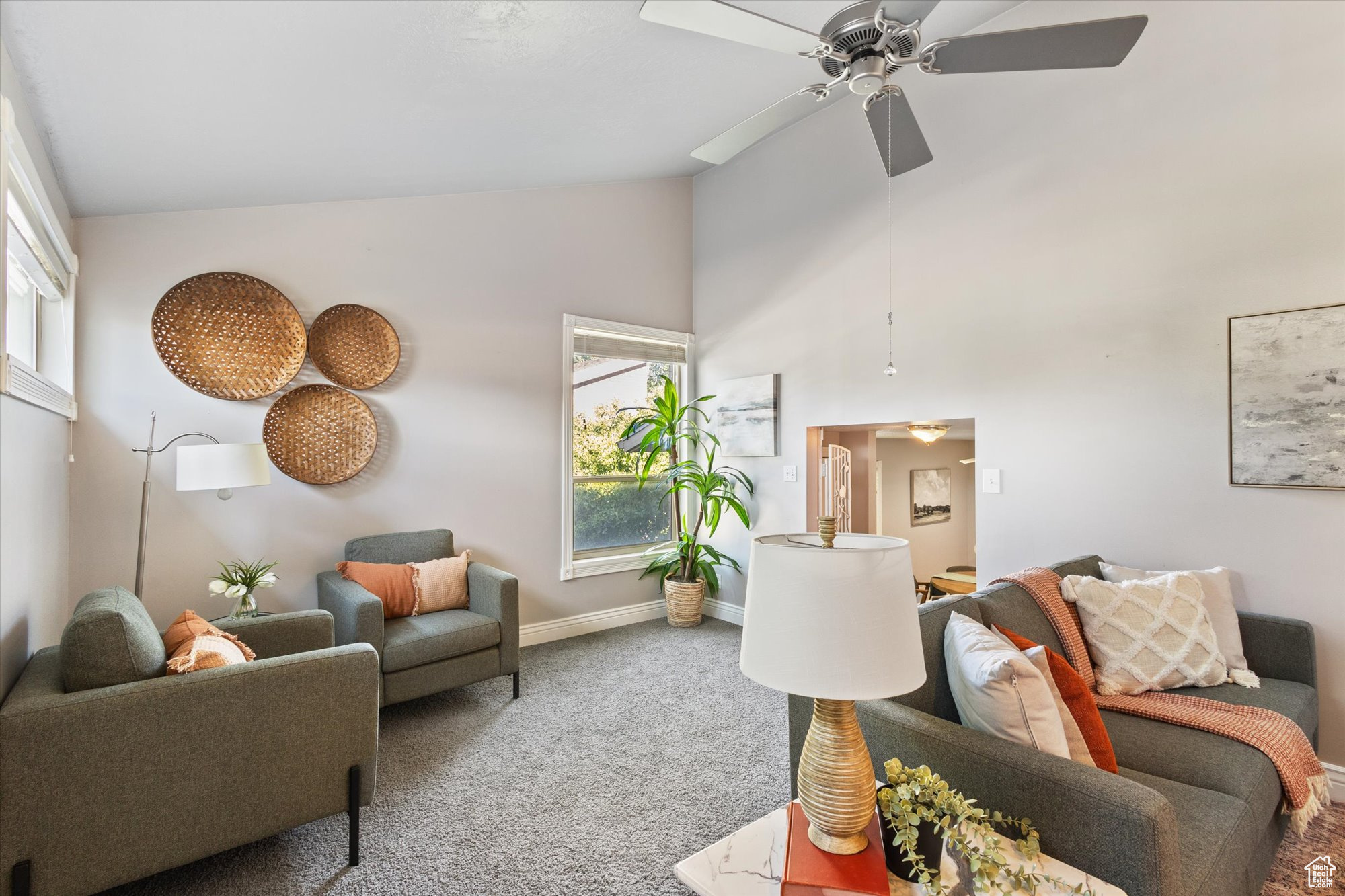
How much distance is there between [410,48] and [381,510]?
229 centimetres

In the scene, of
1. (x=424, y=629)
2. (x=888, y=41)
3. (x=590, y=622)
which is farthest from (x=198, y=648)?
(x=590, y=622)

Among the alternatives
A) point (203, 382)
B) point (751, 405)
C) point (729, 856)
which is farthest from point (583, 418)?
point (729, 856)

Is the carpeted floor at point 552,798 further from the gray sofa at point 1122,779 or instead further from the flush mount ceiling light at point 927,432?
the flush mount ceiling light at point 927,432

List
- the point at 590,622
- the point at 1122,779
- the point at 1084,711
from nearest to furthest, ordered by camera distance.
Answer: the point at 1122,779
the point at 1084,711
the point at 590,622

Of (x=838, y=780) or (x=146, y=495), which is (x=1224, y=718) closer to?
(x=838, y=780)

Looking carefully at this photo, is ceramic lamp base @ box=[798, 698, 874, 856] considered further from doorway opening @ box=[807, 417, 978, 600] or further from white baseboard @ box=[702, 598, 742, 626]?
white baseboard @ box=[702, 598, 742, 626]

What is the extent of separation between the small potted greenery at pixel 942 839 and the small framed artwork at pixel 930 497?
455 centimetres

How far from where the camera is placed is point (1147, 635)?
7.06ft

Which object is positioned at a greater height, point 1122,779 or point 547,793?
Answer: point 1122,779

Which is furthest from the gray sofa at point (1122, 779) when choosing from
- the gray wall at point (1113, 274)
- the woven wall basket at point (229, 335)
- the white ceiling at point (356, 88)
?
the woven wall basket at point (229, 335)

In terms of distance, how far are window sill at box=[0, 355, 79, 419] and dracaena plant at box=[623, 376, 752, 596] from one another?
291cm

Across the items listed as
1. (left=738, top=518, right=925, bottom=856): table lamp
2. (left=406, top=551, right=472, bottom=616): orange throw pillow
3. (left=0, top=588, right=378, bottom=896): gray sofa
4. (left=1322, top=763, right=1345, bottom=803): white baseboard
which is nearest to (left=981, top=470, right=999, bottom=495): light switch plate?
(left=1322, top=763, right=1345, bottom=803): white baseboard

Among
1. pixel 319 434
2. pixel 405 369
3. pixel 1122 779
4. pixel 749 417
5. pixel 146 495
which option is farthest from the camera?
pixel 749 417

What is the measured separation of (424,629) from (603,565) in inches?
63.5
